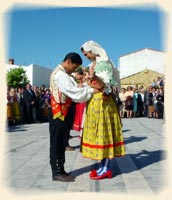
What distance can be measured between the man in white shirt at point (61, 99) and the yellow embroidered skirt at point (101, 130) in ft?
0.78

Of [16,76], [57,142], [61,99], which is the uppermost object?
[16,76]

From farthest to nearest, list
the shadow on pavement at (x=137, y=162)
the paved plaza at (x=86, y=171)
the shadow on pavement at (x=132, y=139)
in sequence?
the shadow on pavement at (x=132, y=139) < the shadow on pavement at (x=137, y=162) < the paved plaza at (x=86, y=171)

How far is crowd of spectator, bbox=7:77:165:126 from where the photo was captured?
13641mm

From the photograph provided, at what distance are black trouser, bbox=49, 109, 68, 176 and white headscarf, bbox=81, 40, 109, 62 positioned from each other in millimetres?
945

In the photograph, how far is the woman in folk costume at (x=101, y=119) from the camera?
15.3 ft

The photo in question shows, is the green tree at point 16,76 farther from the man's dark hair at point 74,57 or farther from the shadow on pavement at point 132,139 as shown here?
the man's dark hair at point 74,57

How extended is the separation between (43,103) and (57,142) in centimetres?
1063

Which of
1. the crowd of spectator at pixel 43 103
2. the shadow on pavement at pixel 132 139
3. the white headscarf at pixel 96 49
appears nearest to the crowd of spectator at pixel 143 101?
the crowd of spectator at pixel 43 103

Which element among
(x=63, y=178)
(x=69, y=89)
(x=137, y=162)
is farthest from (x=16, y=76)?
(x=69, y=89)

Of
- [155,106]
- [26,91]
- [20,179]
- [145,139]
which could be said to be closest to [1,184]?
[20,179]

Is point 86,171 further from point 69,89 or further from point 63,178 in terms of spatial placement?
point 69,89

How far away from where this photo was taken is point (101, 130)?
15.5 feet

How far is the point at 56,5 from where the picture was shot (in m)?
4.05

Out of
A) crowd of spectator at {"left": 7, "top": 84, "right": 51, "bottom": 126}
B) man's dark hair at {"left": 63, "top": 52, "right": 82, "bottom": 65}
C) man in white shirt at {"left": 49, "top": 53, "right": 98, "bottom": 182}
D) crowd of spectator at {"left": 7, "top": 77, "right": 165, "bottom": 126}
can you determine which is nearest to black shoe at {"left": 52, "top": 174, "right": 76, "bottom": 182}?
man in white shirt at {"left": 49, "top": 53, "right": 98, "bottom": 182}
